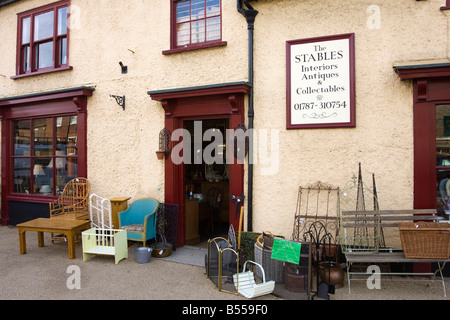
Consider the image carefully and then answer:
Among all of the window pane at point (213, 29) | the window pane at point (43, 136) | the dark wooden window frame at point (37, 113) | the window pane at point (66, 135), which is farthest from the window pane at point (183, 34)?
the window pane at point (43, 136)

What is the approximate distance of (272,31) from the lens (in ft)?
18.0

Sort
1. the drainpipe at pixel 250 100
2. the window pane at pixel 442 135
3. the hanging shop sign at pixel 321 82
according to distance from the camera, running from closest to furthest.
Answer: the window pane at pixel 442 135 → the hanging shop sign at pixel 321 82 → the drainpipe at pixel 250 100

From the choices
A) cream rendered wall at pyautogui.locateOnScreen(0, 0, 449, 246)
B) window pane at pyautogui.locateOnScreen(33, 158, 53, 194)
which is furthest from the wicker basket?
window pane at pyautogui.locateOnScreen(33, 158, 53, 194)

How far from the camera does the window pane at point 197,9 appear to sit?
6121 millimetres

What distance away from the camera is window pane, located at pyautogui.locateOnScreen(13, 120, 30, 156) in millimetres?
8195

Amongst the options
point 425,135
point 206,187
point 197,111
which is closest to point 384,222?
point 425,135

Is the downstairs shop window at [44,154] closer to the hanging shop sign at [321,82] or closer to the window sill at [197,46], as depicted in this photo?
the window sill at [197,46]

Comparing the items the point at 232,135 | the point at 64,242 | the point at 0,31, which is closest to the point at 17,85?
the point at 0,31

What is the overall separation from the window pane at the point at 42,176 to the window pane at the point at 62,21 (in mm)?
3037

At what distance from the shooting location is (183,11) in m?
6.30

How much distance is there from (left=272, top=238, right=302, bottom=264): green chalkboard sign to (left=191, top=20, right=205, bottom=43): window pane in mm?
4029

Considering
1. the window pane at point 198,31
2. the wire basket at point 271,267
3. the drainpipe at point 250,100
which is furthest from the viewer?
the window pane at point 198,31

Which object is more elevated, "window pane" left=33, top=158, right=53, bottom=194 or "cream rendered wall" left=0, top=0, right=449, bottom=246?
"cream rendered wall" left=0, top=0, right=449, bottom=246

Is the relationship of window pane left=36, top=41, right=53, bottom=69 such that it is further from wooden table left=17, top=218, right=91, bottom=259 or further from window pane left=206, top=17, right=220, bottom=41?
window pane left=206, top=17, right=220, bottom=41
